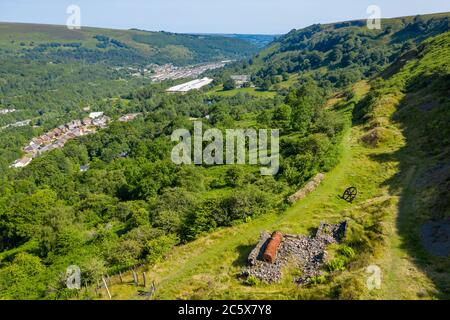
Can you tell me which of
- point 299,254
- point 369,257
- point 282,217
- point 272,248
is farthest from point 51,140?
point 369,257

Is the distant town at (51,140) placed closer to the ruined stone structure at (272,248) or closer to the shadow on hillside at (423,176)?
the ruined stone structure at (272,248)

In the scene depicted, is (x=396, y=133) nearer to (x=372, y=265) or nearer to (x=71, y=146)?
(x=372, y=265)

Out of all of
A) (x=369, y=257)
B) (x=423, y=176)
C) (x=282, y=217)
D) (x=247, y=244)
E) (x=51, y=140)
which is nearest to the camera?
(x=369, y=257)

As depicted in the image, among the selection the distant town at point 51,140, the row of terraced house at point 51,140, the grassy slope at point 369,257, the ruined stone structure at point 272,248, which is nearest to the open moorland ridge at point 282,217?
the grassy slope at point 369,257

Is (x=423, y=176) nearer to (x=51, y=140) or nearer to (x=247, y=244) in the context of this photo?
(x=247, y=244)
